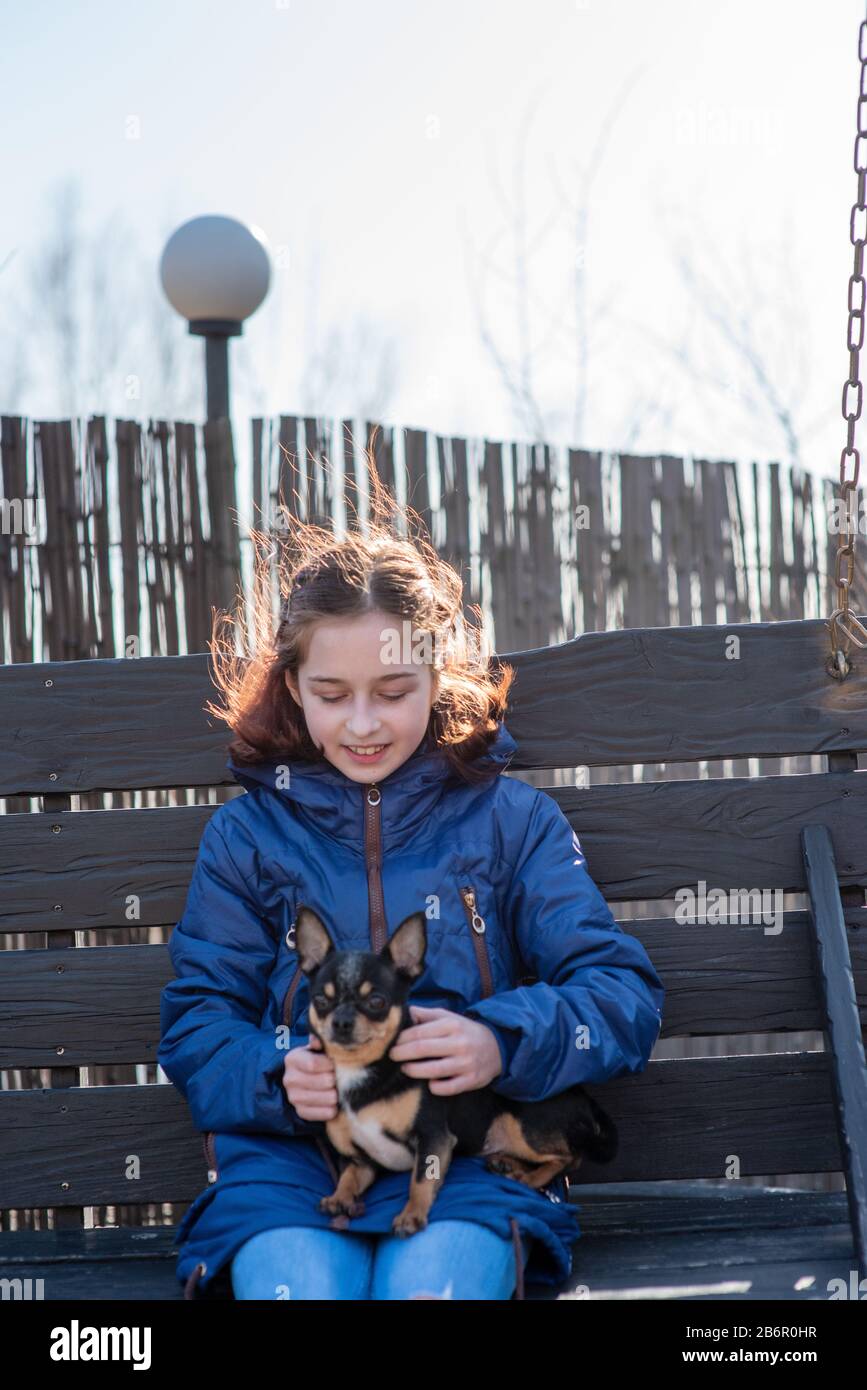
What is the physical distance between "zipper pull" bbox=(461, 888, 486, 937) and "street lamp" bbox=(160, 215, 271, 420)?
291 cm

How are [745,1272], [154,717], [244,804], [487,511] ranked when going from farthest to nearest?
[487,511], [154,717], [244,804], [745,1272]

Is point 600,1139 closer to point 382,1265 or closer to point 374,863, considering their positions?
point 382,1265

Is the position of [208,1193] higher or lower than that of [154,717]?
lower

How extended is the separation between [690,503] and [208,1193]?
4.08 m

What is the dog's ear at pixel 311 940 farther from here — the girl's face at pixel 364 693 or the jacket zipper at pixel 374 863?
the girl's face at pixel 364 693

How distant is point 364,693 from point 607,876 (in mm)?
823

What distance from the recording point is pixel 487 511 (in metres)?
5.53

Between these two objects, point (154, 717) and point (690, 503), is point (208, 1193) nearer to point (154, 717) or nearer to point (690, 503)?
point (154, 717)

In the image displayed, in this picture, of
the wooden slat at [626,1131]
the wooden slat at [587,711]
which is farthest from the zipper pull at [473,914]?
the wooden slat at [626,1131]

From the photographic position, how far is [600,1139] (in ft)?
8.75

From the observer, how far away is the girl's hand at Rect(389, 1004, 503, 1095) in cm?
241

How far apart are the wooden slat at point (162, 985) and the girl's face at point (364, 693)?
0.80 metres

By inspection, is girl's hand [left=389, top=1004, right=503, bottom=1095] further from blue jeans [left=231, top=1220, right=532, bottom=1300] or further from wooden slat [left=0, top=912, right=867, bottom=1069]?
wooden slat [left=0, top=912, right=867, bottom=1069]
